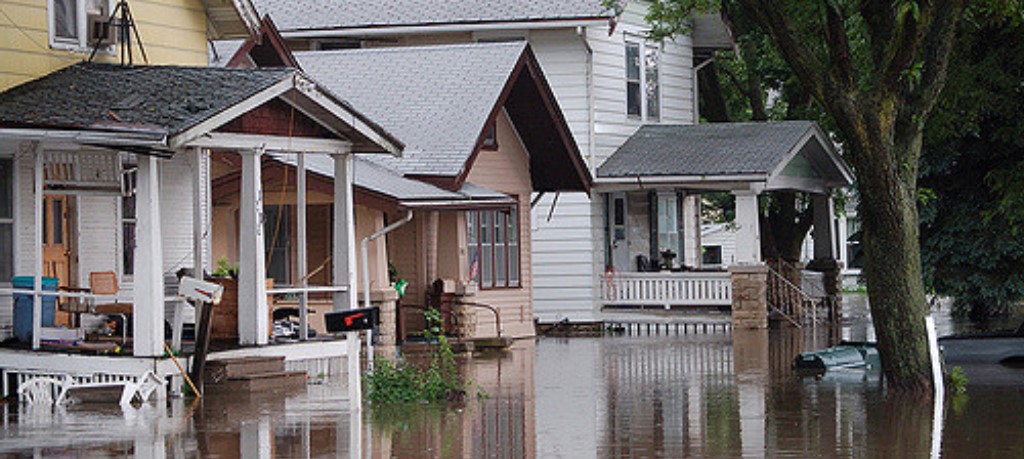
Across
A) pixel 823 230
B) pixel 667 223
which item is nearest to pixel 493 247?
pixel 667 223

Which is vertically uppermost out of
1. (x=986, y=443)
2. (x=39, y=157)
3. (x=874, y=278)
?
(x=39, y=157)

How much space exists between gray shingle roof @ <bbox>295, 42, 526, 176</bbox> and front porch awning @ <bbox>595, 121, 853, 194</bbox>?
214 inches

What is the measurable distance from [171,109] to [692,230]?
1035 inches

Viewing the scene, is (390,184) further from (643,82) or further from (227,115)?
(643,82)

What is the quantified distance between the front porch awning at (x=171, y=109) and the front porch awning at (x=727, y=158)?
15666 mm

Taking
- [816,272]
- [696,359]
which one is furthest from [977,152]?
[696,359]

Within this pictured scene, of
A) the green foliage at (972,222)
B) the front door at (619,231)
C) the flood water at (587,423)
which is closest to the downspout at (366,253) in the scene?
the flood water at (587,423)

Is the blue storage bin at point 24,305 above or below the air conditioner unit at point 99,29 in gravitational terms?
below

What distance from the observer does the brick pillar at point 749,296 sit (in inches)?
1451

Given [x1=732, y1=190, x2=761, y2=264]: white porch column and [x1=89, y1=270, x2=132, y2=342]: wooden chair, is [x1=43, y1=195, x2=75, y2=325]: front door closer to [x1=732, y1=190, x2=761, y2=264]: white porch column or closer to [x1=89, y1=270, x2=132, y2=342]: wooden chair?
[x1=89, y1=270, x2=132, y2=342]: wooden chair

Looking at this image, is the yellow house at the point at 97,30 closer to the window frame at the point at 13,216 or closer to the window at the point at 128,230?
the window frame at the point at 13,216

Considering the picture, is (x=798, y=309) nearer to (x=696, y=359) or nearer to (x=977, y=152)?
(x=977, y=152)

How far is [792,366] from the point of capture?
2525 centimetres

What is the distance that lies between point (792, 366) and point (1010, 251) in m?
12.5
